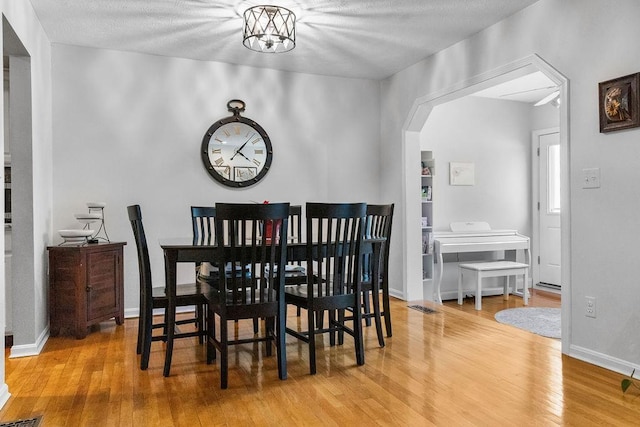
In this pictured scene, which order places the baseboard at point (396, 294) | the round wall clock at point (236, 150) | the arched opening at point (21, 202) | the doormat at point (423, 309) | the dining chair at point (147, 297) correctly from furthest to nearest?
the baseboard at point (396, 294)
the round wall clock at point (236, 150)
the doormat at point (423, 309)
the arched opening at point (21, 202)
the dining chair at point (147, 297)

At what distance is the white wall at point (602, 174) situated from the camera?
9.09 feet

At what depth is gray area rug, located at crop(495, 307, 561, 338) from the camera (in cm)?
408

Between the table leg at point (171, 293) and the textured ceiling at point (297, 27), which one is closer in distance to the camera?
the table leg at point (171, 293)

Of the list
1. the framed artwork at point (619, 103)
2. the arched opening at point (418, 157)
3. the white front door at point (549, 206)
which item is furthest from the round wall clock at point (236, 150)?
the white front door at point (549, 206)

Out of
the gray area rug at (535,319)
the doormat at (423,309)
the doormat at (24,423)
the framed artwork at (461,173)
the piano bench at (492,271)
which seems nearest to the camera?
the doormat at (24,423)

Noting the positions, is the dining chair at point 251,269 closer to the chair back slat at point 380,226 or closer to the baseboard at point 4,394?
the chair back slat at point 380,226

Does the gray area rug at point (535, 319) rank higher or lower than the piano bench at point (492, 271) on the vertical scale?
lower

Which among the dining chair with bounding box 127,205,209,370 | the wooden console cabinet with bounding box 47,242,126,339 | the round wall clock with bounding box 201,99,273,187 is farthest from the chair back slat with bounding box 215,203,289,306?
the round wall clock with bounding box 201,99,273,187

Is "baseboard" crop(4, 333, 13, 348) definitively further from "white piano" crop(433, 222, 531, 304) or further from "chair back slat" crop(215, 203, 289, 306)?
"white piano" crop(433, 222, 531, 304)

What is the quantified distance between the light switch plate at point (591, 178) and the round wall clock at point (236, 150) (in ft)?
9.80

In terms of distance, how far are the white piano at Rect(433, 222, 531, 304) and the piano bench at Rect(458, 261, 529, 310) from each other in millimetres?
196

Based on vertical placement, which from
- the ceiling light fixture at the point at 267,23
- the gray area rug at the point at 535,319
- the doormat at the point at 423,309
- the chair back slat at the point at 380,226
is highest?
the ceiling light fixture at the point at 267,23

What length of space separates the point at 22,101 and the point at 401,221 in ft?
12.1

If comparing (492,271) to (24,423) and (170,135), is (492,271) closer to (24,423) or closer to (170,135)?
(170,135)
